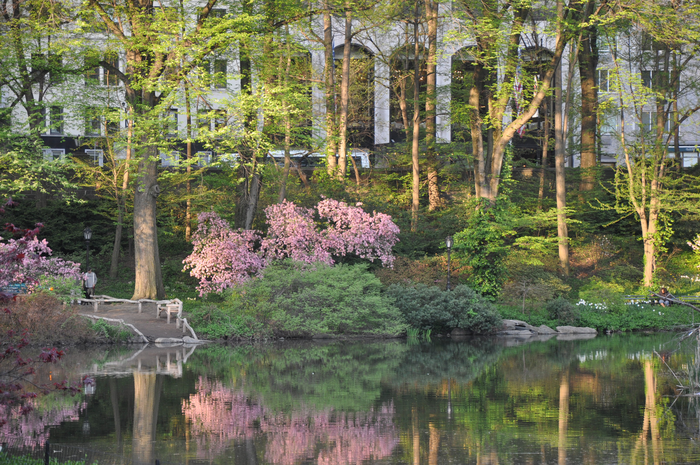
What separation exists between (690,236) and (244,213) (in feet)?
71.1

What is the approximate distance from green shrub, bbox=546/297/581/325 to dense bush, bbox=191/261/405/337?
637 centimetres

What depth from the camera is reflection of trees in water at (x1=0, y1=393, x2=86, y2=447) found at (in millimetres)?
10500

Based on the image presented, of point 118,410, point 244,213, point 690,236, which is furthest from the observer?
point 690,236

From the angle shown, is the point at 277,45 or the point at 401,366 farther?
the point at 277,45

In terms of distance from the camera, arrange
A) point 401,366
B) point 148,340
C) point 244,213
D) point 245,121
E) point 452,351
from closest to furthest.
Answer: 1. point 401,366
2. point 452,351
3. point 148,340
4. point 245,121
5. point 244,213

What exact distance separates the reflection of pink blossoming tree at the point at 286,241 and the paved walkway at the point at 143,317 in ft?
9.77

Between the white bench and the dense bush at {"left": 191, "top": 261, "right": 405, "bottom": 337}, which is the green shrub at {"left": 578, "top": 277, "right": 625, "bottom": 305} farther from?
the white bench

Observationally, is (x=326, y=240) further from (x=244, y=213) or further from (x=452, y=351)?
Answer: (x=452, y=351)

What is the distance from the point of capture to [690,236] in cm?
3753

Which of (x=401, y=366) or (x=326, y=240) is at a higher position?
(x=326, y=240)

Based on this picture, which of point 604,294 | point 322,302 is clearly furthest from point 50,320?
point 604,294

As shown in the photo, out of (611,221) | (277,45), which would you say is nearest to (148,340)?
(277,45)

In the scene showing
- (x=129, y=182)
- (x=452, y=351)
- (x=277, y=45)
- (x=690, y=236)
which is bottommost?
(x=452, y=351)

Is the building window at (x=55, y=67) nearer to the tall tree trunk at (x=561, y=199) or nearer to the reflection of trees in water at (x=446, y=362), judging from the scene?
the reflection of trees in water at (x=446, y=362)
